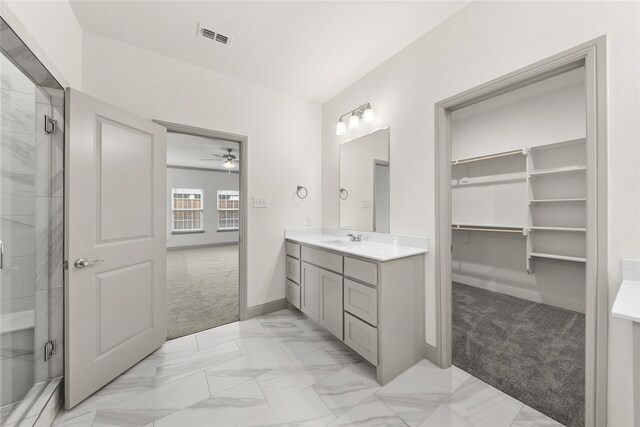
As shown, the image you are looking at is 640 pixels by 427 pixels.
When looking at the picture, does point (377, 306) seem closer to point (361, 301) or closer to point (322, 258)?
point (361, 301)

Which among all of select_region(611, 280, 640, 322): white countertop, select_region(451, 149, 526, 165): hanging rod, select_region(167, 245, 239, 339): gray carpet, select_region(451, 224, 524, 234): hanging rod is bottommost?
select_region(167, 245, 239, 339): gray carpet

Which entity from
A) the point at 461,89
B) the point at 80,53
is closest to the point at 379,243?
the point at 461,89

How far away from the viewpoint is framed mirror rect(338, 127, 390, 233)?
7.90 ft

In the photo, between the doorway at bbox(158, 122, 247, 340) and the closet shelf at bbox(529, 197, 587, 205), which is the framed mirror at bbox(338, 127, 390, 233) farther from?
the closet shelf at bbox(529, 197, 587, 205)

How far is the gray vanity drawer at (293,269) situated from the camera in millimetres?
2701

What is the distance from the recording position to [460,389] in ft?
5.37

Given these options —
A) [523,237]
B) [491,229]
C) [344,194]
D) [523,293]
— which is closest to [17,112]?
[344,194]

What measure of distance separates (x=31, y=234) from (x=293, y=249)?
78.3 inches

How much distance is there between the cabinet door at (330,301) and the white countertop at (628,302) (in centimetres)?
148

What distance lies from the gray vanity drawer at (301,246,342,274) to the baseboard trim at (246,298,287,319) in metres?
0.75

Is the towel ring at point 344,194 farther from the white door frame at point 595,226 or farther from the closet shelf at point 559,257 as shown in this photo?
the closet shelf at point 559,257

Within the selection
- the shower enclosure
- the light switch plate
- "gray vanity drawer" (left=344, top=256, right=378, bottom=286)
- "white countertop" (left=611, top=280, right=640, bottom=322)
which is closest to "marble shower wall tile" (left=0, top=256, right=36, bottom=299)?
the shower enclosure

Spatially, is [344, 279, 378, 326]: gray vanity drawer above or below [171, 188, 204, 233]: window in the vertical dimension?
below

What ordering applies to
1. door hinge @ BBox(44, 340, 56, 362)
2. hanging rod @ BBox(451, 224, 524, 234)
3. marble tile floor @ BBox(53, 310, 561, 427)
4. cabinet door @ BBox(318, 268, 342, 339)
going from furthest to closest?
hanging rod @ BBox(451, 224, 524, 234) < cabinet door @ BBox(318, 268, 342, 339) < door hinge @ BBox(44, 340, 56, 362) < marble tile floor @ BBox(53, 310, 561, 427)
